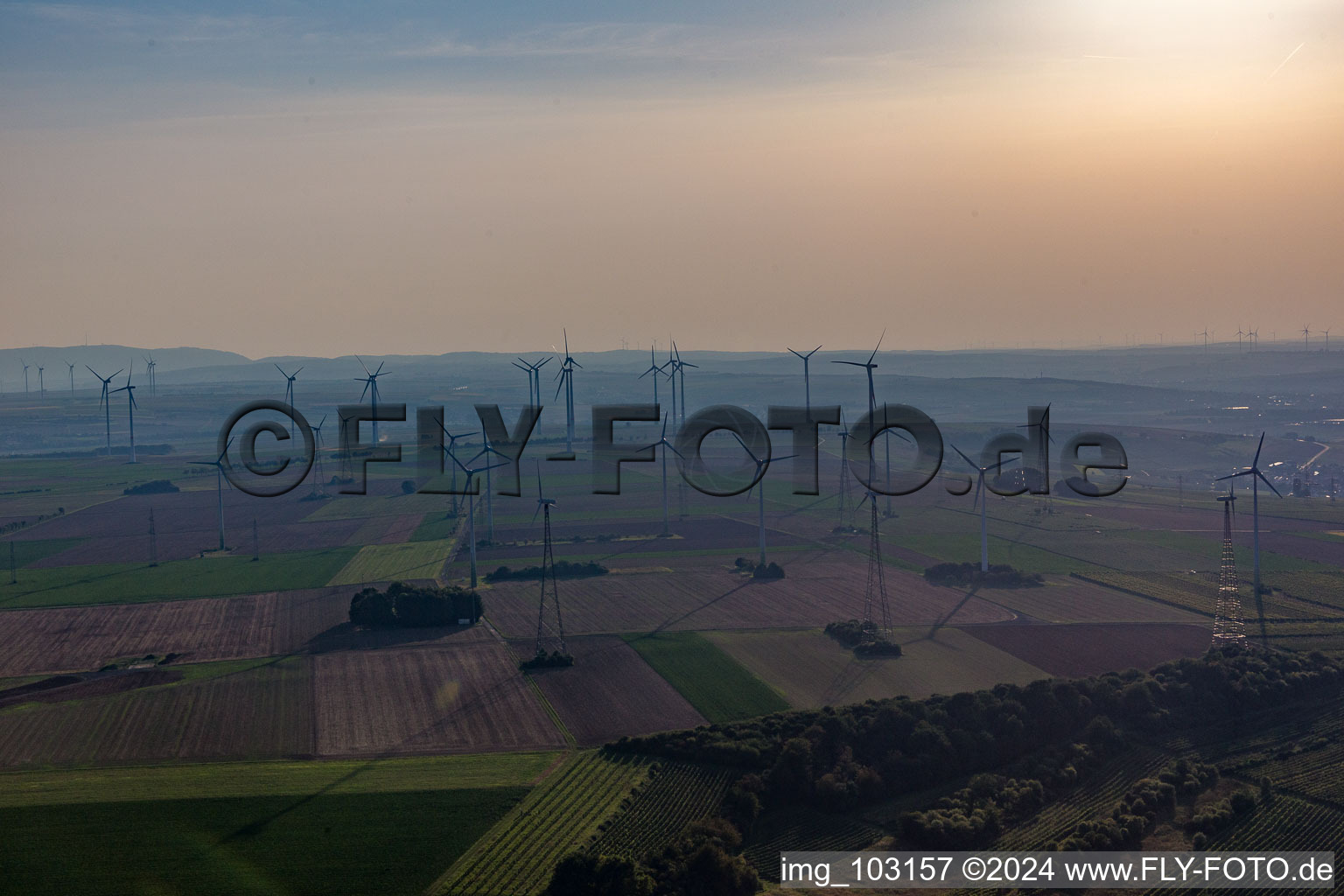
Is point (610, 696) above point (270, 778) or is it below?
below

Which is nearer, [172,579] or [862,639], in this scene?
[862,639]

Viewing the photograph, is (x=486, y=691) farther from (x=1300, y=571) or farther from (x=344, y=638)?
(x=1300, y=571)

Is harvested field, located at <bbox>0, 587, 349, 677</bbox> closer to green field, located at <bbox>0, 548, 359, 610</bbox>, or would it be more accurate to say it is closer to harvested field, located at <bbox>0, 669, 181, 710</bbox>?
harvested field, located at <bbox>0, 669, 181, 710</bbox>

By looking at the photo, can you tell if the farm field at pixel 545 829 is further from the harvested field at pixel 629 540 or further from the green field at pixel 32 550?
the green field at pixel 32 550

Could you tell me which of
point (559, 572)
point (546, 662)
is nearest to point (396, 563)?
point (559, 572)

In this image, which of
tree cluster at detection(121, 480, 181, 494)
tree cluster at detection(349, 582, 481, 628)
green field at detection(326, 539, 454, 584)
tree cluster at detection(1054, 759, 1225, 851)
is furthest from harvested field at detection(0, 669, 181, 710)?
tree cluster at detection(121, 480, 181, 494)

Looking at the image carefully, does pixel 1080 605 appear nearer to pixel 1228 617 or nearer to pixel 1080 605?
pixel 1080 605

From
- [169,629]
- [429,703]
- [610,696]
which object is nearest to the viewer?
[429,703]
